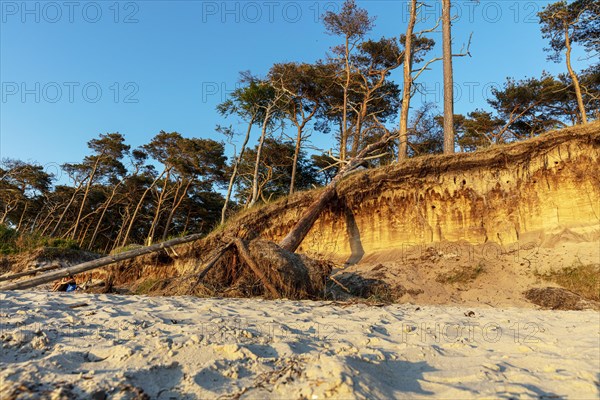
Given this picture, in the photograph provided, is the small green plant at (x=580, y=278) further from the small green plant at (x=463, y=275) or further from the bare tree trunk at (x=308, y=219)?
the bare tree trunk at (x=308, y=219)

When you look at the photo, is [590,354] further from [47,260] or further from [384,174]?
[47,260]

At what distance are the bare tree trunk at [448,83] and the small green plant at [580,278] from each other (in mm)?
5644

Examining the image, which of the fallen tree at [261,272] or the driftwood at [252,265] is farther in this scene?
the fallen tree at [261,272]

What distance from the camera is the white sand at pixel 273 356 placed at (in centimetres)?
192

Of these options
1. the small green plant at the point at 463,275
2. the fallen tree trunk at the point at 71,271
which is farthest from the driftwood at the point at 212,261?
the small green plant at the point at 463,275

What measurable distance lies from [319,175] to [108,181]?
18480mm

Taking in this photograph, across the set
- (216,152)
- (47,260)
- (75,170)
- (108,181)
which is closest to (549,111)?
(216,152)

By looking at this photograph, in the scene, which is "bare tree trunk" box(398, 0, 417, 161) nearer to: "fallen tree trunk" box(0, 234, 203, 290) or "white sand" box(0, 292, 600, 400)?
"fallen tree trunk" box(0, 234, 203, 290)

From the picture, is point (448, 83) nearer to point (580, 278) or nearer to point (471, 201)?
point (471, 201)

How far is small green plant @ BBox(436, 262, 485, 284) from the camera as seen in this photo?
7602mm

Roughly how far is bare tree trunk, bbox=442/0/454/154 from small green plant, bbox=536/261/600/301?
5.64 metres

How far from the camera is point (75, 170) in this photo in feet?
92.8

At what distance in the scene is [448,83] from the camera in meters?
12.7

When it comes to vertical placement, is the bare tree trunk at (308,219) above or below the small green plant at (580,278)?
above
